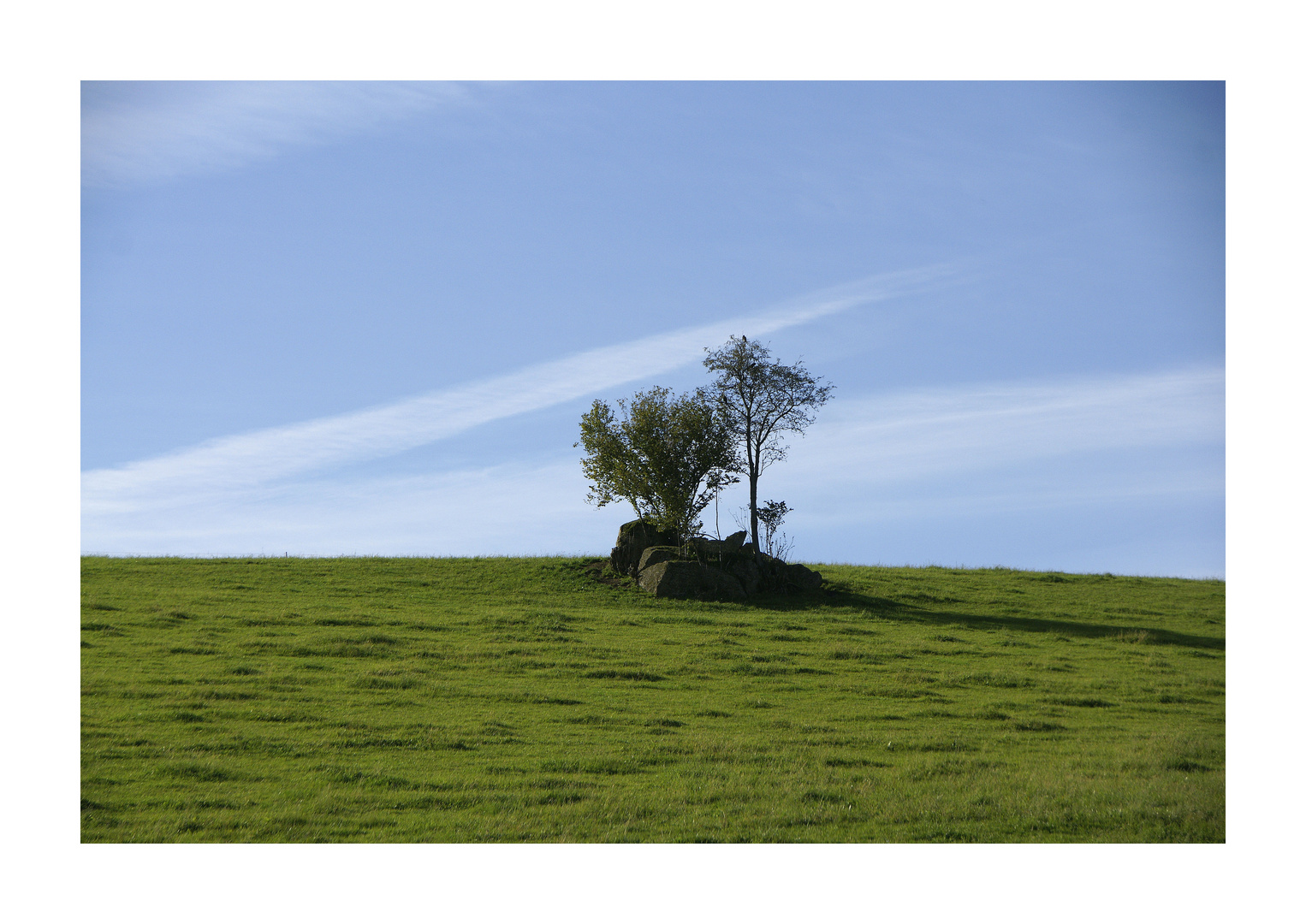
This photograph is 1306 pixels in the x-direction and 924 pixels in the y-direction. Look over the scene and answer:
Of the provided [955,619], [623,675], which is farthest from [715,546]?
[623,675]

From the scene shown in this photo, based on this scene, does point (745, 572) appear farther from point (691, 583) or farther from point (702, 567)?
point (691, 583)

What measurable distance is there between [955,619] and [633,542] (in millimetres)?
18004

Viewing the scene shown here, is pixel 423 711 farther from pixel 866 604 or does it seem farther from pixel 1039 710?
pixel 866 604

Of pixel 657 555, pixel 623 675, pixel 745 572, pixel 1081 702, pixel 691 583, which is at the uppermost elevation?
pixel 657 555

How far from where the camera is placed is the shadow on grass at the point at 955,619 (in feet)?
115

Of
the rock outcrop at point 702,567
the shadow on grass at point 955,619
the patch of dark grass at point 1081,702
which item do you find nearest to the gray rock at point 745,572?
the rock outcrop at point 702,567

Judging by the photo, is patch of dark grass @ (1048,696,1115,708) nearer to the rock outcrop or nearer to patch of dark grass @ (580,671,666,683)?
patch of dark grass @ (580,671,666,683)

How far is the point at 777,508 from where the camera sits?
49250mm

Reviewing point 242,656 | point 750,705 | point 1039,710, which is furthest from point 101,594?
point 1039,710

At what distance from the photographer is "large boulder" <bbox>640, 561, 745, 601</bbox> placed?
43875 millimetres

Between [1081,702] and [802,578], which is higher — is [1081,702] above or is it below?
below

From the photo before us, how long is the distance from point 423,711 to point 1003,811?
562 inches

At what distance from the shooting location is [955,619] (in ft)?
130

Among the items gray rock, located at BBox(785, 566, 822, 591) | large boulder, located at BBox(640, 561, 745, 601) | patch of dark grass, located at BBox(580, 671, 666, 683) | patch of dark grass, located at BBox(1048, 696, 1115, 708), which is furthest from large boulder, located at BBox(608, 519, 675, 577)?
patch of dark grass, located at BBox(1048, 696, 1115, 708)
